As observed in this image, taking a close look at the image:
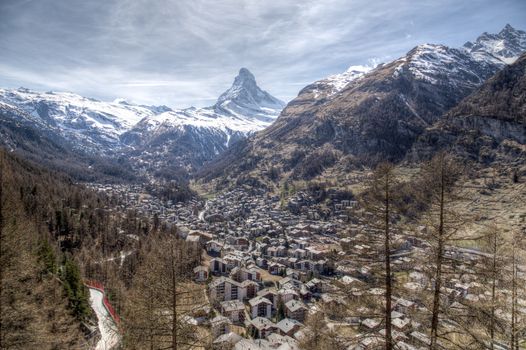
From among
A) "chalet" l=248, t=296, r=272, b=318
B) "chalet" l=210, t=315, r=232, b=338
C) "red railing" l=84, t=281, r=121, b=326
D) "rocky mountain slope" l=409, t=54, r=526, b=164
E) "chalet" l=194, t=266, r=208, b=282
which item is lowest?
"chalet" l=248, t=296, r=272, b=318

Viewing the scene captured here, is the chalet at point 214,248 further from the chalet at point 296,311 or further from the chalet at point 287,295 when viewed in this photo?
the chalet at point 296,311

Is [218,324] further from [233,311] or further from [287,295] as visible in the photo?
[287,295]

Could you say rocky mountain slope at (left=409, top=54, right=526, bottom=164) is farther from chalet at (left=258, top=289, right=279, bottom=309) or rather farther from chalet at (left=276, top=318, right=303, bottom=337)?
chalet at (left=276, top=318, right=303, bottom=337)

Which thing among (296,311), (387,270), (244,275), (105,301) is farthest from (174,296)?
(244,275)

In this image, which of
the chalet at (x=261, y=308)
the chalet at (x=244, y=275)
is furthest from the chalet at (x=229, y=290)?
the chalet at (x=244, y=275)

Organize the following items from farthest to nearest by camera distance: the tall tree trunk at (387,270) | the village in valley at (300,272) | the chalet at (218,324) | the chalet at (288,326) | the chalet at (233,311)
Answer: the chalet at (233,311)
the chalet at (288,326)
the chalet at (218,324)
the village in valley at (300,272)
the tall tree trunk at (387,270)

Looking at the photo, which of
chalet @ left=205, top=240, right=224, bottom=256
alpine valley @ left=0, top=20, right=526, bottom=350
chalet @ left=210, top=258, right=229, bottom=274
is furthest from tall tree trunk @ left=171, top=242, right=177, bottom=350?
chalet @ left=205, top=240, right=224, bottom=256

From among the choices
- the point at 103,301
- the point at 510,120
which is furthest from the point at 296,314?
the point at 510,120
